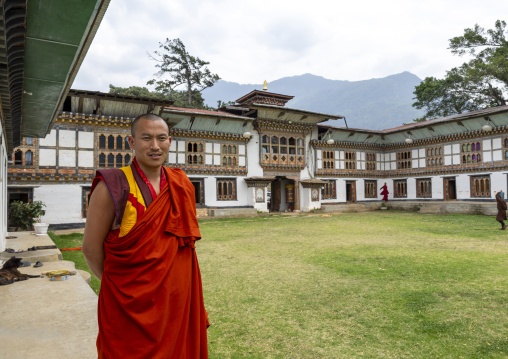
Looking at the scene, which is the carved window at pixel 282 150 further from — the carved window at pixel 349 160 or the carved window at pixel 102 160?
the carved window at pixel 102 160

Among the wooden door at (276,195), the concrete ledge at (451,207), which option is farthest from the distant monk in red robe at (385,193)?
the wooden door at (276,195)

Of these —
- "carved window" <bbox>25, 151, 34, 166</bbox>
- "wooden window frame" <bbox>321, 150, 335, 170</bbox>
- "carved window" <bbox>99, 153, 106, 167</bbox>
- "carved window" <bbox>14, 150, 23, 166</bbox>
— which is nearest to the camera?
"carved window" <bbox>14, 150, 23, 166</bbox>

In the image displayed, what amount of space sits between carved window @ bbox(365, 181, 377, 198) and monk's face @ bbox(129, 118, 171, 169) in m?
30.0

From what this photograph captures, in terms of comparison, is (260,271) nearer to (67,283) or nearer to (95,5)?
(67,283)

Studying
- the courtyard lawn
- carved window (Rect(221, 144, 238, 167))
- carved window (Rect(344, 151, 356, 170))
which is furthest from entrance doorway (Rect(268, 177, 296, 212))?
the courtyard lawn

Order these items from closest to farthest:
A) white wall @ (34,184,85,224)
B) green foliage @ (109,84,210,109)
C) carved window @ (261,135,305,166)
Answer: white wall @ (34,184,85,224)
carved window @ (261,135,305,166)
green foliage @ (109,84,210,109)

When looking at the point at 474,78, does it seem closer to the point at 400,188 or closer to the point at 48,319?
the point at 400,188

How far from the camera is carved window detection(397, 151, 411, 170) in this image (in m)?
29.0

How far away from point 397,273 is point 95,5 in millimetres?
6492

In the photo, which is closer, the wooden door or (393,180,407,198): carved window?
the wooden door

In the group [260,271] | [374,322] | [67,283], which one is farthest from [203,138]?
[374,322]

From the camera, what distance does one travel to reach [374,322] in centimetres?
410

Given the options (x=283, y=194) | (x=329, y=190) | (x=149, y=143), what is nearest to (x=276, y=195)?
(x=283, y=194)

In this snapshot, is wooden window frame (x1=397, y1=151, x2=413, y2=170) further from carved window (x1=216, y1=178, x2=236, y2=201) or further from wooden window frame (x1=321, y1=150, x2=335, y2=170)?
carved window (x1=216, y1=178, x2=236, y2=201)
